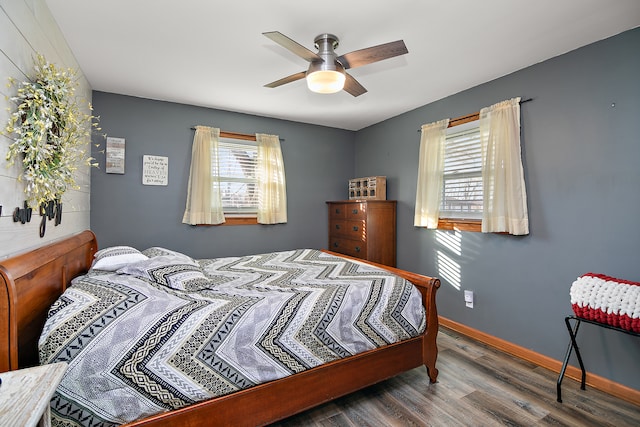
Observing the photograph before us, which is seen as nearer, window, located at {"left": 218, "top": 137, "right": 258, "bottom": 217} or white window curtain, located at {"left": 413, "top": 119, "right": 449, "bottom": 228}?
white window curtain, located at {"left": 413, "top": 119, "right": 449, "bottom": 228}

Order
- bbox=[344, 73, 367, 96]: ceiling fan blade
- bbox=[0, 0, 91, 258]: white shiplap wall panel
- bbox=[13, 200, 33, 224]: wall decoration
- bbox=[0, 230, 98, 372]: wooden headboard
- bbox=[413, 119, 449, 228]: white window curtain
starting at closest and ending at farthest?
bbox=[0, 230, 98, 372]: wooden headboard, bbox=[0, 0, 91, 258]: white shiplap wall panel, bbox=[13, 200, 33, 224]: wall decoration, bbox=[344, 73, 367, 96]: ceiling fan blade, bbox=[413, 119, 449, 228]: white window curtain

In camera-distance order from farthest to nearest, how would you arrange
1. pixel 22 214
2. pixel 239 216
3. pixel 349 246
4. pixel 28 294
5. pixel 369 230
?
pixel 349 246
pixel 239 216
pixel 369 230
pixel 22 214
pixel 28 294

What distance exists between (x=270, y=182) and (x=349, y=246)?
4.47 ft

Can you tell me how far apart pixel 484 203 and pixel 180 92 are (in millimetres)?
3271

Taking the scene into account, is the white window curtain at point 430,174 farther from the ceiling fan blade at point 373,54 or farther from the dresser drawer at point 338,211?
the ceiling fan blade at point 373,54

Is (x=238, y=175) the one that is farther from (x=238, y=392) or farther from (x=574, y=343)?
(x=574, y=343)

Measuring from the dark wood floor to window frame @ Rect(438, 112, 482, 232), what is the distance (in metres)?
1.26

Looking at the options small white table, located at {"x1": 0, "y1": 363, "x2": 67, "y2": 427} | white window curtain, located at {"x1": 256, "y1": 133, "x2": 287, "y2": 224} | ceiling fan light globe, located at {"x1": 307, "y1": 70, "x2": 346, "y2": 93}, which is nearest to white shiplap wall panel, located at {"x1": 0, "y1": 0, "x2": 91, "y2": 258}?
small white table, located at {"x1": 0, "y1": 363, "x2": 67, "y2": 427}

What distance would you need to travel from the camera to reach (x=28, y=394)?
85 centimetres

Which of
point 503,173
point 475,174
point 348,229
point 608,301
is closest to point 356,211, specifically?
point 348,229

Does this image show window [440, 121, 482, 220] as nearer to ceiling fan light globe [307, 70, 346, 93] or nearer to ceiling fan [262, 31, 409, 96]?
ceiling fan [262, 31, 409, 96]

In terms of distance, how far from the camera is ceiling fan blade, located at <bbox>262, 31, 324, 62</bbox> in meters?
1.64

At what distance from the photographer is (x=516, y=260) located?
2672 mm

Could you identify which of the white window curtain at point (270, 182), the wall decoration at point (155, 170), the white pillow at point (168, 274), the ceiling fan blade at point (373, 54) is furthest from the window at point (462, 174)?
the wall decoration at point (155, 170)
